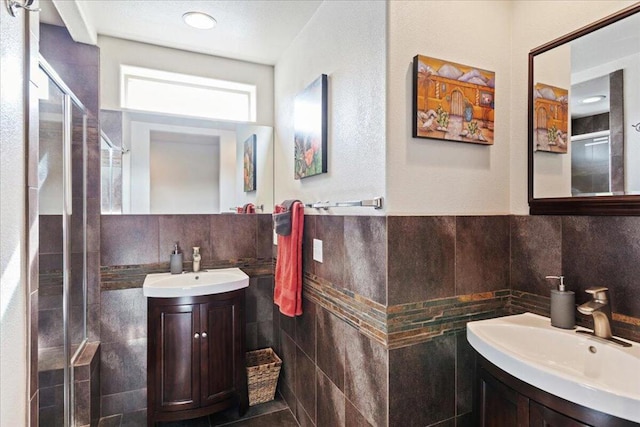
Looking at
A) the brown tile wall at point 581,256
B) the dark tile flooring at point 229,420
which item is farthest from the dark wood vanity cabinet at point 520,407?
the dark tile flooring at point 229,420

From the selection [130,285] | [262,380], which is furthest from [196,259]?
[262,380]

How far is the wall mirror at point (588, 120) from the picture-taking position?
1238 millimetres

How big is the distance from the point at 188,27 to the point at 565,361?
268 cm

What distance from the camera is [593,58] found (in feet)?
4.47

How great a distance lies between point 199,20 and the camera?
2131 millimetres

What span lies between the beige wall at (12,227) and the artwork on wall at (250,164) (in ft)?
5.23

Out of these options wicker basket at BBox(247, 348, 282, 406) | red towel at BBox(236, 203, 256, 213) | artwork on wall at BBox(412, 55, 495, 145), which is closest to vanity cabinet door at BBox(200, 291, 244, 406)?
wicker basket at BBox(247, 348, 282, 406)

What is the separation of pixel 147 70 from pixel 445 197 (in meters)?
2.23

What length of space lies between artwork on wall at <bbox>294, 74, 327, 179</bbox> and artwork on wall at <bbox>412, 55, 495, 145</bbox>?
60 cm

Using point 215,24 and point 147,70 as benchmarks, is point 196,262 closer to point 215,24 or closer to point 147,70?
point 147,70

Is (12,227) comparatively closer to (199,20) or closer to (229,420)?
(199,20)

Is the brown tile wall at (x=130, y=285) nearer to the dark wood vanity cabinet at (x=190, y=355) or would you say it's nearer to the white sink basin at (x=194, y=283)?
the white sink basin at (x=194, y=283)

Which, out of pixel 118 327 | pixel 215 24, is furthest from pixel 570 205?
pixel 118 327

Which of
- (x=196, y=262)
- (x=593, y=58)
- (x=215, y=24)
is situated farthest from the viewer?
(x=196, y=262)
